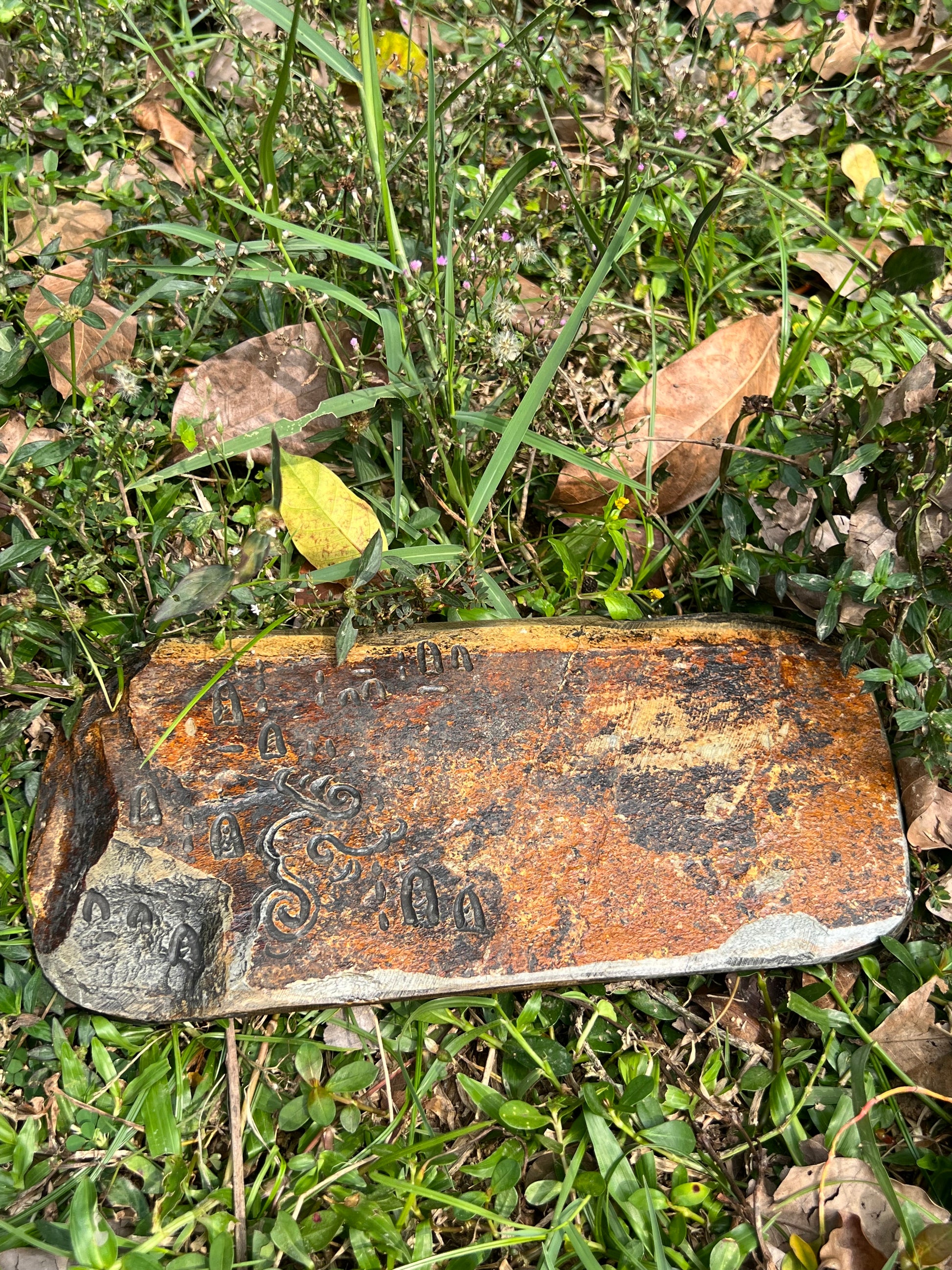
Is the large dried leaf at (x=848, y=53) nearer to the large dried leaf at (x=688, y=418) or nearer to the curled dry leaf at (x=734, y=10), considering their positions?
the curled dry leaf at (x=734, y=10)

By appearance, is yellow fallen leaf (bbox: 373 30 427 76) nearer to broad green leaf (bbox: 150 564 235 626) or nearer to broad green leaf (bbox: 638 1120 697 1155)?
broad green leaf (bbox: 150 564 235 626)

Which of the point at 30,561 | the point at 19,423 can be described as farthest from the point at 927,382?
the point at 19,423

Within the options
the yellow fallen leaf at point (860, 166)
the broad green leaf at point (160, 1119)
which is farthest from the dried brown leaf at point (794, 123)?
the broad green leaf at point (160, 1119)

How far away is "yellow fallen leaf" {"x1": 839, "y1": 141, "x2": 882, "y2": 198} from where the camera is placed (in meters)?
2.50

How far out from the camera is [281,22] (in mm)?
1816

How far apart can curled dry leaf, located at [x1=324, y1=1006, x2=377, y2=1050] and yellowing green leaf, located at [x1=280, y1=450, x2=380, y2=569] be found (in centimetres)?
80

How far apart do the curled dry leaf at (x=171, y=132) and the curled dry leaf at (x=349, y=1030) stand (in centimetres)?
186

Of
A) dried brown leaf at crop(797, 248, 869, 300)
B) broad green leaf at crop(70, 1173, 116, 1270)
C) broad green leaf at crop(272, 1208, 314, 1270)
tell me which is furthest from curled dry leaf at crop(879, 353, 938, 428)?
broad green leaf at crop(70, 1173, 116, 1270)

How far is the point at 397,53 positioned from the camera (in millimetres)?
2396

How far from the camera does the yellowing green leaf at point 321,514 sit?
1806 mm

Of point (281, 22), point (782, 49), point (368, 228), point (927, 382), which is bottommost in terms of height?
point (927, 382)

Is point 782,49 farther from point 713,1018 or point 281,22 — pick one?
point 713,1018

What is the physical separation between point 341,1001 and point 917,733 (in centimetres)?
108

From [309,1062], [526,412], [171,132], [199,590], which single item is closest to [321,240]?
[526,412]
